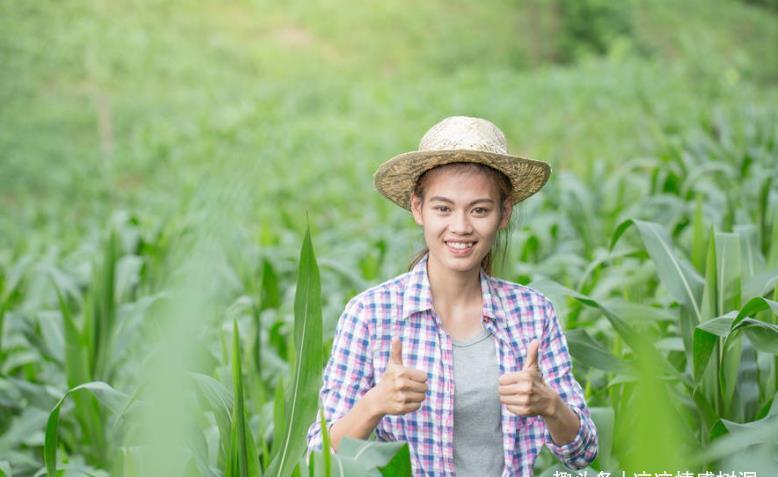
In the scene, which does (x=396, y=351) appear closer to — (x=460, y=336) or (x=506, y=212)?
(x=460, y=336)

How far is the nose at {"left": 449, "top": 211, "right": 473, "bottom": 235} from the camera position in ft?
4.50

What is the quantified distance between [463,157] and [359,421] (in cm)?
42

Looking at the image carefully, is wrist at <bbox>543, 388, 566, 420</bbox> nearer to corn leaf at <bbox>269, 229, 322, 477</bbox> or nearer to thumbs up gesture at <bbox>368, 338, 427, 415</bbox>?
thumbs up gesture at <bbox>368, 338, 427, 415</bbox>

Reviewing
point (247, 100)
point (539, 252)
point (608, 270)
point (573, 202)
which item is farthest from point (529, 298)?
point (247, 100)

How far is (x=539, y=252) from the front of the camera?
3.35 meters

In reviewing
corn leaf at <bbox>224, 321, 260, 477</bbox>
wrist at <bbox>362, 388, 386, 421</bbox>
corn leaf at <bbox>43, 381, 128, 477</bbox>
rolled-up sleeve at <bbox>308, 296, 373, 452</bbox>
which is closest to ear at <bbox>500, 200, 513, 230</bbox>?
rolled-up sleeve at <bbox>308, 296, 373, 452</bbox>

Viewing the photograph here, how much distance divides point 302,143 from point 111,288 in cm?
601

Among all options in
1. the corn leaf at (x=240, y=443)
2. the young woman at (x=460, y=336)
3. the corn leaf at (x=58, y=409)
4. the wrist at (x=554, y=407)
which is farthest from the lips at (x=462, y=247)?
the corn leaf at (x=58, y=409)

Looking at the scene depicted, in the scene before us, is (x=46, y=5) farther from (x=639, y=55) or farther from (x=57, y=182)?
(x=639, y=55)

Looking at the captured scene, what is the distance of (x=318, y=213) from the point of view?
21.4ft

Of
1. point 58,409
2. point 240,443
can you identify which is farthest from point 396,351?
point 58,409

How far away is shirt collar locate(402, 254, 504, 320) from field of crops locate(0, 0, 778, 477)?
0.61ft

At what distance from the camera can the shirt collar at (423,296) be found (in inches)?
55.6

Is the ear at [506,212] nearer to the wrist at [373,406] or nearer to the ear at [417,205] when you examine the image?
the ear at [417,205]
